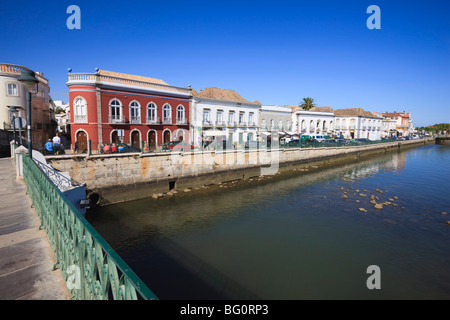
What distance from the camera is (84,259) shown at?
9.53ft

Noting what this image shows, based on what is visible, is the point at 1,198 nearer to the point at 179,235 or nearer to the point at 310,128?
the point at 179,235

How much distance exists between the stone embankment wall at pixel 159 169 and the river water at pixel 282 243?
4.03 feet

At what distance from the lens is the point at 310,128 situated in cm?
4700

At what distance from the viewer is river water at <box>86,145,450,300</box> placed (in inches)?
321

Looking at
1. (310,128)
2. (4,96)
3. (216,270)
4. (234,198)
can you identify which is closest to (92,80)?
(4,96)

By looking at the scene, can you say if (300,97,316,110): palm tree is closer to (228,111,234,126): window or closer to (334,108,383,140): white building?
(334,108,383,140): white building

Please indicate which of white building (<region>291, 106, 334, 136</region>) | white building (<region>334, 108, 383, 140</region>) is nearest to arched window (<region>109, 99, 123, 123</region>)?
white building (<region>291, 106, 334, 136</region>)

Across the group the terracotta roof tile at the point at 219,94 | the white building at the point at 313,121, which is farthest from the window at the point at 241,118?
the white building at the point at 313,121

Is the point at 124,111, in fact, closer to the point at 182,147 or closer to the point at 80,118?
the point at 80,118

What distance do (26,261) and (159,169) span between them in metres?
14.8

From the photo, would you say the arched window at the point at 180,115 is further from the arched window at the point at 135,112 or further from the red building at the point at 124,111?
the arched window at the point at 135,112

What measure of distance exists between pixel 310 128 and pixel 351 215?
114ft

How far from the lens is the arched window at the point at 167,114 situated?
27.6 metres

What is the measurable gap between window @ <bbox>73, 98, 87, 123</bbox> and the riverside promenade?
18.4 meters
